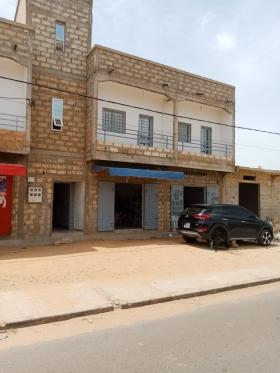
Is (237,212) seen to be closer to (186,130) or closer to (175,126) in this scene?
(175,126)

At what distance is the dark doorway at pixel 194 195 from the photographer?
19462 mm

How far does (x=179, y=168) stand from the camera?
17891mm

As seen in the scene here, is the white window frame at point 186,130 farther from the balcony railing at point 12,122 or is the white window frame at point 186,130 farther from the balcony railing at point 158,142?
the balcony railing at point 12,122

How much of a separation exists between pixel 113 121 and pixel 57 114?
8.69ft

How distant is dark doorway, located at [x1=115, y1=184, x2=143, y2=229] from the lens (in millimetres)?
18188

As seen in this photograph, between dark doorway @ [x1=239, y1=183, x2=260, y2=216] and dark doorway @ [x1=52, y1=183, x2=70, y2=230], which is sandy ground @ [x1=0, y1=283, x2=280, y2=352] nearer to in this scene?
dark doorway @ [x1=52, y1=183, x2=70, y2=230]

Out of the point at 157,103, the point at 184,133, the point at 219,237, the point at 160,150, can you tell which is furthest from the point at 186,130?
the point at 219,237

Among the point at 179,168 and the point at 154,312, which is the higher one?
the point at 179,168

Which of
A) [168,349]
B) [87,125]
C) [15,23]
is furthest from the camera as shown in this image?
[87,125]

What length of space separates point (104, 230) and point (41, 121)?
5119 mm

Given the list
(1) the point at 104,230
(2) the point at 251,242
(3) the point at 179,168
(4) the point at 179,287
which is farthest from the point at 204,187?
(4) the point at 179,287

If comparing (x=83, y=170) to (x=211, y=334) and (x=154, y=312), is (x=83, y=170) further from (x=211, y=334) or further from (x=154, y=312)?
(x=211, y=334)

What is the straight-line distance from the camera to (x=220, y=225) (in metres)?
14.1

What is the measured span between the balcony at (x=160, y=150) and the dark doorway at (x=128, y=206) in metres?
2.23
